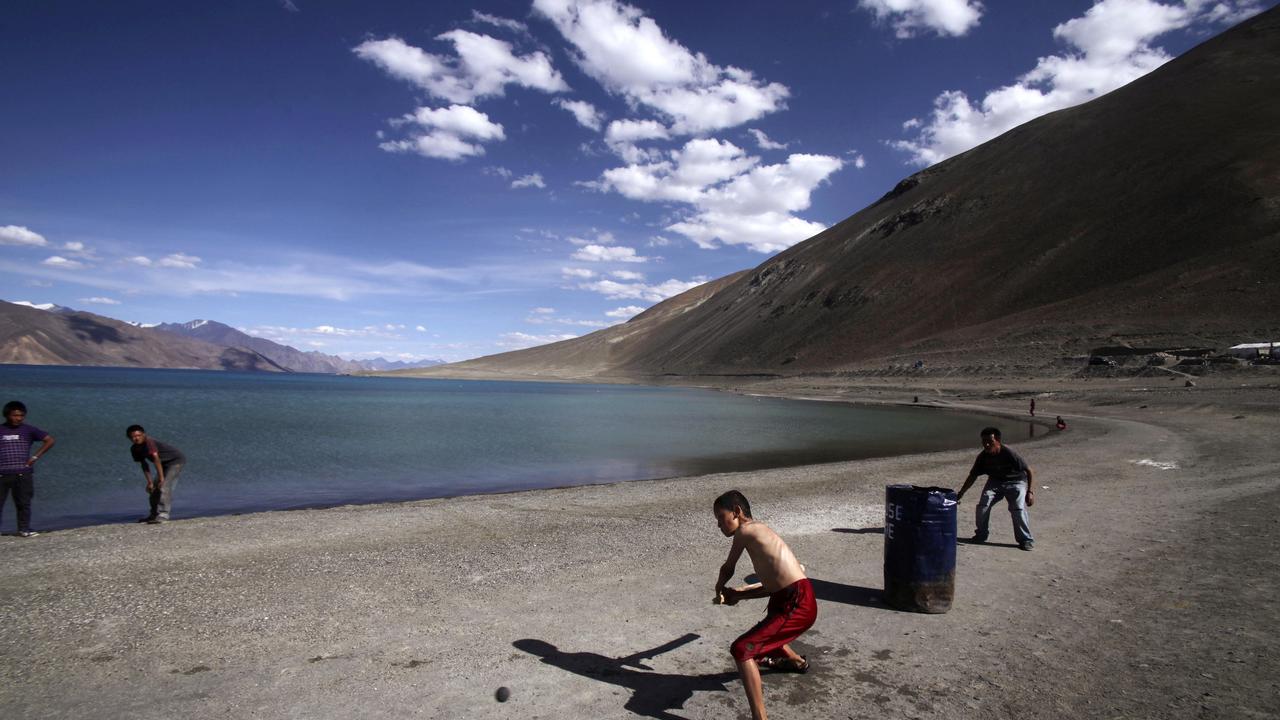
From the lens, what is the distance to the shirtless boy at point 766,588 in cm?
418

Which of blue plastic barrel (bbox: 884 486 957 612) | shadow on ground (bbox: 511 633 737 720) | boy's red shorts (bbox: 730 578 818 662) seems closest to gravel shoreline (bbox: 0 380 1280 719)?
shadow on ground (bbox: 511 633 737 720)

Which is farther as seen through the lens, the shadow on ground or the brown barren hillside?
the brown barren hillside

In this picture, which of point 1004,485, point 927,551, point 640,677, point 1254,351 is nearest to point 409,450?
point 1004,485

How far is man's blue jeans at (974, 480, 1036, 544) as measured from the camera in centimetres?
831

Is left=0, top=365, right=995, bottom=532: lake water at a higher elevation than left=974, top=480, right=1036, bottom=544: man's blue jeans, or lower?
lower

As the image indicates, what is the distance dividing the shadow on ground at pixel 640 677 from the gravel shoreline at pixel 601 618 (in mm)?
23

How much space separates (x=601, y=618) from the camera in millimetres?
6047

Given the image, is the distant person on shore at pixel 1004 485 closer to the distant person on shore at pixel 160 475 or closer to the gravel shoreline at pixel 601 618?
the gravel shoreline at pixel 601 618

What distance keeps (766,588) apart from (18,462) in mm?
10895

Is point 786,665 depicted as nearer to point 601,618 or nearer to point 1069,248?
point 601,618

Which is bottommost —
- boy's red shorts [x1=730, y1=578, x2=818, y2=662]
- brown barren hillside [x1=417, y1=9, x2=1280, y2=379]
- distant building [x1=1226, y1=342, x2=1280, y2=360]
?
boy's red shorts [x1=730, y1=578, x2=818, y2=662]

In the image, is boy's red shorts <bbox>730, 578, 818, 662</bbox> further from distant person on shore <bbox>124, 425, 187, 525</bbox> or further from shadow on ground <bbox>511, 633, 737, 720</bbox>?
distant person on shore <bbox>124, 425, 187, 525</bbox>

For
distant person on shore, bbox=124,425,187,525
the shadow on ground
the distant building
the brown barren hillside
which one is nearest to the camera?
the shadow on ground

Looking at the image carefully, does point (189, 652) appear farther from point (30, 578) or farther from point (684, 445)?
point (684, 445)
